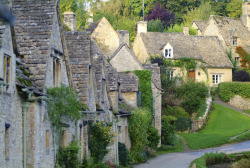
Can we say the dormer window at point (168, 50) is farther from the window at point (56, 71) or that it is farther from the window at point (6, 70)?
the window at point (6, 70)

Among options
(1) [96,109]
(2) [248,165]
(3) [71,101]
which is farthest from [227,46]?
(3) [71,101]

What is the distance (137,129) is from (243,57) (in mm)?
45610

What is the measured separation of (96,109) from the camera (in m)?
23.1

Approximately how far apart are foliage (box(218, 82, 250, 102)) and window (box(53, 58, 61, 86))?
47.4 meters

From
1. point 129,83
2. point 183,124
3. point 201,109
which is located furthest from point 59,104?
point 201,109

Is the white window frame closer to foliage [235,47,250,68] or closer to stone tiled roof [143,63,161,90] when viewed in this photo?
foliage [235,47,250,68]

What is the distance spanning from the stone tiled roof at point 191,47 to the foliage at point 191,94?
10541mm

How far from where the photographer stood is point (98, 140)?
886 inches

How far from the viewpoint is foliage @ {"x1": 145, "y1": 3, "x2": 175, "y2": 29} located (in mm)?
93688

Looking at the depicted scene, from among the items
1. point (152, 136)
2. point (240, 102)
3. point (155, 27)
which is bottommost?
point (152, 136)

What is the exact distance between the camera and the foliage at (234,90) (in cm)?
6231

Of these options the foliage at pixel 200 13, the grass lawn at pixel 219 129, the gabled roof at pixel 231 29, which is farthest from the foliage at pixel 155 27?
the grass lawn at pixel 219 129

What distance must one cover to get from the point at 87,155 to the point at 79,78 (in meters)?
3.42

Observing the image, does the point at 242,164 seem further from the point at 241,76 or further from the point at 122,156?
the point at 241,76
